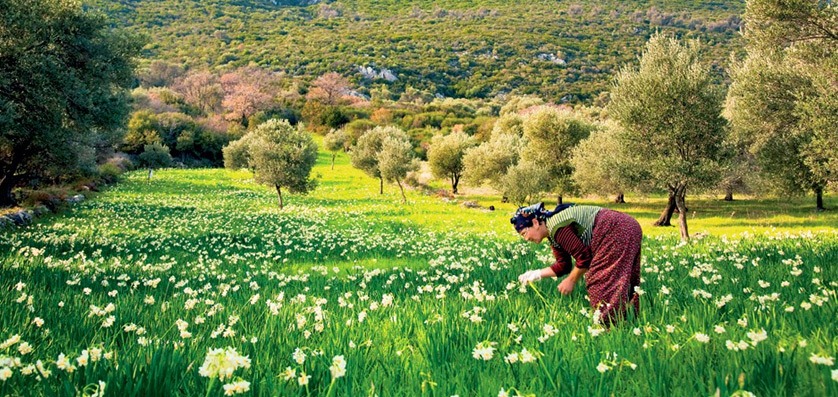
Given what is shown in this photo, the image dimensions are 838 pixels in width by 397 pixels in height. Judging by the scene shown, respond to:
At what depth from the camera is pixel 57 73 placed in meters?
16.0

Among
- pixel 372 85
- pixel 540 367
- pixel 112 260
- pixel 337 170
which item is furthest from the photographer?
pixel 372 85

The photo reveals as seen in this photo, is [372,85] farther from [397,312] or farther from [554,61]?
[397,312]

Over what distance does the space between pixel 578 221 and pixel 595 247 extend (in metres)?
0.35

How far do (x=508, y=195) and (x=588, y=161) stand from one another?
23.9 feet

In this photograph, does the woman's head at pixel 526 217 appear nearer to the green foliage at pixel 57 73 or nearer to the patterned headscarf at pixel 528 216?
the patterned headscarf at pixel 528 216

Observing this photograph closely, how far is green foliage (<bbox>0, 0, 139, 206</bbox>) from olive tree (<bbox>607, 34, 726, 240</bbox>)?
2330cm

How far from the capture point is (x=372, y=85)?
155m

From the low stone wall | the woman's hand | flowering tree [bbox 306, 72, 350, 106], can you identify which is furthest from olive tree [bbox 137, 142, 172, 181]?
the woman's hand

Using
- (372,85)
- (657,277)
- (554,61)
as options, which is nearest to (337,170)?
(657,277)

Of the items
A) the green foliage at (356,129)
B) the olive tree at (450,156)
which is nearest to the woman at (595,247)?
the olive tree at (450,156)

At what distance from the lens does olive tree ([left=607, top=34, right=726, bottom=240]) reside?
74.7 feet

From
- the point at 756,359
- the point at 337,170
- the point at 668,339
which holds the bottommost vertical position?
the point at 337,170

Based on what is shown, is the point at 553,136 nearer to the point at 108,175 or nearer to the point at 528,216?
the point at 528,216

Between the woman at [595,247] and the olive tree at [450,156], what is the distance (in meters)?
50.8
